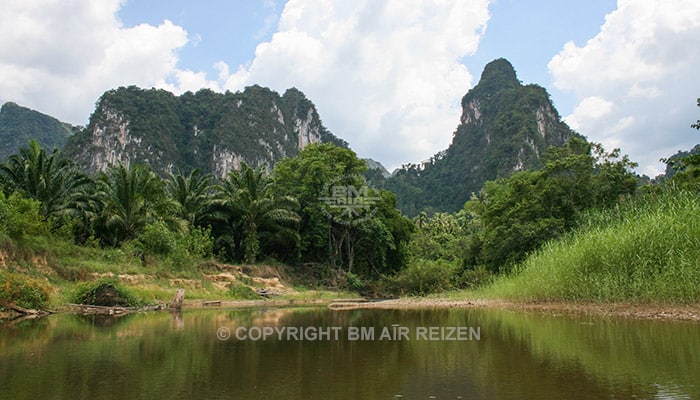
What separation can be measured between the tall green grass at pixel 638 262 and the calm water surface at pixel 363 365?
1.66m

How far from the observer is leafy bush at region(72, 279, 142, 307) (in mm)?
15281

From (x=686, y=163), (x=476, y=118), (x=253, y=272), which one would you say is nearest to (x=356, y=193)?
(x=253, y=272)

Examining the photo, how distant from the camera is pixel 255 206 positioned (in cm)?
2944

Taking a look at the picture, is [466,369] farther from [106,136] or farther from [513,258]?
[106,136]

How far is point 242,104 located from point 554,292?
88003mm

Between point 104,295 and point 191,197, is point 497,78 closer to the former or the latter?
point 191,197

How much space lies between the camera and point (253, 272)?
27438mm

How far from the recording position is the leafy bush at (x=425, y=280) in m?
24.2

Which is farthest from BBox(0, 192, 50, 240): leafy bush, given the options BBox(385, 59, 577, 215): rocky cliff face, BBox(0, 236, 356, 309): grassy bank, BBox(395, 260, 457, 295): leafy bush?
BBox(385, 59, 577, 215): rocky cliff face

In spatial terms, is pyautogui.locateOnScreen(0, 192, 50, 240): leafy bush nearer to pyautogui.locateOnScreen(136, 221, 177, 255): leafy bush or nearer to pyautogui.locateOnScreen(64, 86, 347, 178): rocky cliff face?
pyautogui.locateOnScreen(136, 221, 177, 255): leafy bush

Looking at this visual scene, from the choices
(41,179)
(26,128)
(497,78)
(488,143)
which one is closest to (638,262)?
(41,179)

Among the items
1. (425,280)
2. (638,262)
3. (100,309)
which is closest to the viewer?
(638,262)

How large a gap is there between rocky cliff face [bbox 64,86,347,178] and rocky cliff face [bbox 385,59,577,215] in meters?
22.8

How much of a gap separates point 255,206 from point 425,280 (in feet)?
36.5
